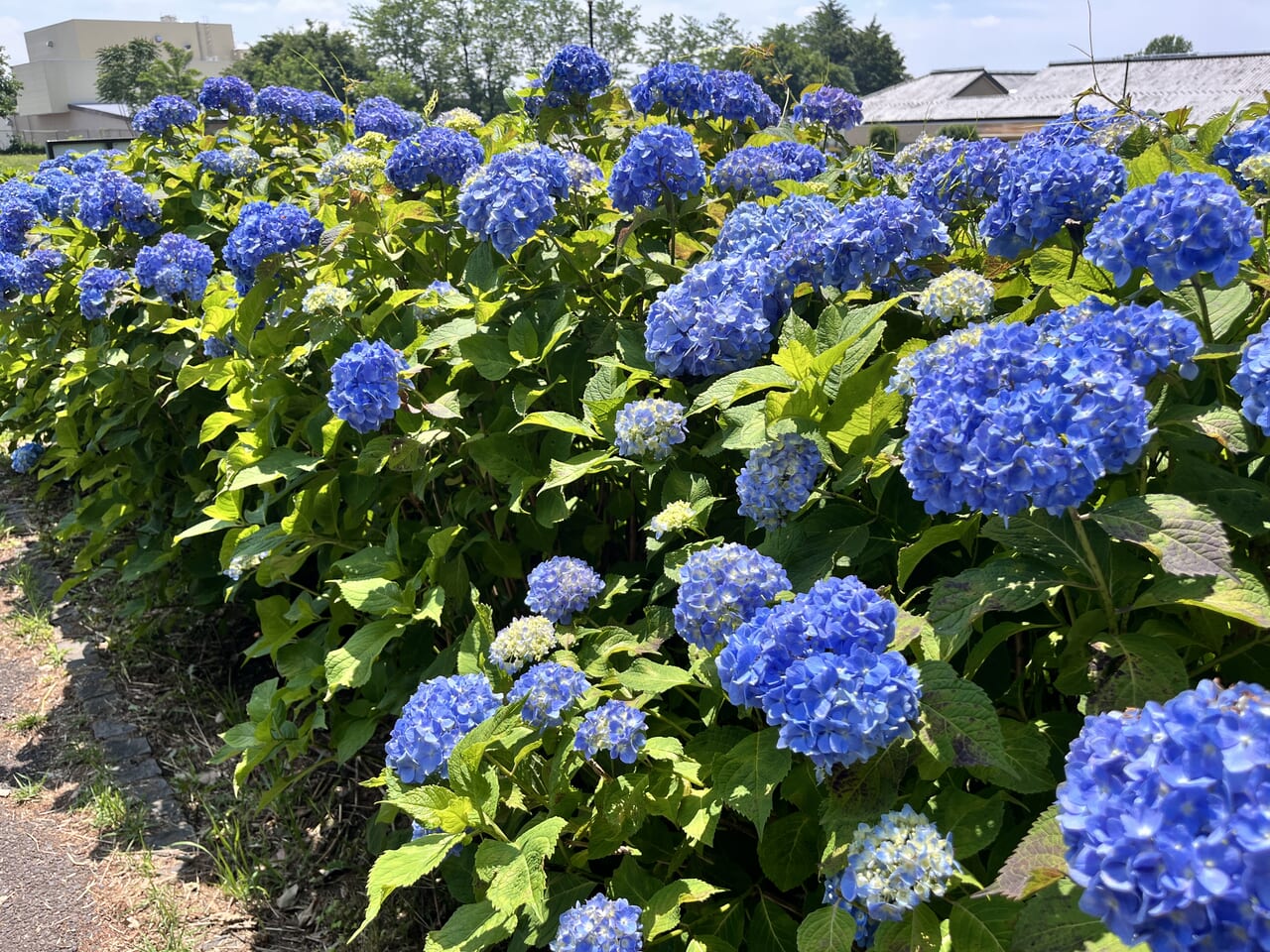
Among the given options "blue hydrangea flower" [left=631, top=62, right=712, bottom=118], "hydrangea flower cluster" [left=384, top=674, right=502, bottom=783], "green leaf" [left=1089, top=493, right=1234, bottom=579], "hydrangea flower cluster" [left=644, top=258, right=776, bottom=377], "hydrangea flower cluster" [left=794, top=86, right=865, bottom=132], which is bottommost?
"hydrangea flower cluster" [left=384, top=674, right=502, bottom=783]

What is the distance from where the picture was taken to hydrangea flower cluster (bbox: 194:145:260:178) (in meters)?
4.45

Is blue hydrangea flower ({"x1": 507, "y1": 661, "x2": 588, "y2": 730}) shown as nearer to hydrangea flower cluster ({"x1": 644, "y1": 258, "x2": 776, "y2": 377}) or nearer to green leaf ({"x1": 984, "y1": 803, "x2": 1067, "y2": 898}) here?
hydrangea flower cluster ({"x1": 644, "y1": 258, "x2": 776, "y2": 377})

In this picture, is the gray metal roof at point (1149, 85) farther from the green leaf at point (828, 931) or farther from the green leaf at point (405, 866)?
the green leaf at point (828, 931)

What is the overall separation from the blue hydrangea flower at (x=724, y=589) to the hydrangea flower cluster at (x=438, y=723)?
49 cm

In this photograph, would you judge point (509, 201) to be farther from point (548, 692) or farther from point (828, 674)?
point (828, 674)

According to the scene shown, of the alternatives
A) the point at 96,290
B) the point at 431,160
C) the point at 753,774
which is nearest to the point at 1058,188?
the point at 753,774

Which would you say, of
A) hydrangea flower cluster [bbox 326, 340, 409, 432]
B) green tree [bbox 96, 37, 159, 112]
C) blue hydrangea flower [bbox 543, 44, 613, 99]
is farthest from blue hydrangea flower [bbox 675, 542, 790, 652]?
green tree [bbox 96, 37, 159, 112]

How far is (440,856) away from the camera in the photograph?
1.74m

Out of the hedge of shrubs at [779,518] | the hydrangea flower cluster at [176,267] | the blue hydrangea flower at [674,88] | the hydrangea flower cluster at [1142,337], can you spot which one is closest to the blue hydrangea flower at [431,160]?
the hedge of shrubs at [779,518]

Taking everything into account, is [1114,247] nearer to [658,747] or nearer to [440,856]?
[658,747]

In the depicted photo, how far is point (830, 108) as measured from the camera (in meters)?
3.60

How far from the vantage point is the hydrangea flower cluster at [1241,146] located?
6.61 feet

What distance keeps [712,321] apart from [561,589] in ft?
2.09

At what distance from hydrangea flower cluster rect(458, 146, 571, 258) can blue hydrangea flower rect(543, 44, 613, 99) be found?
39.1 inches
